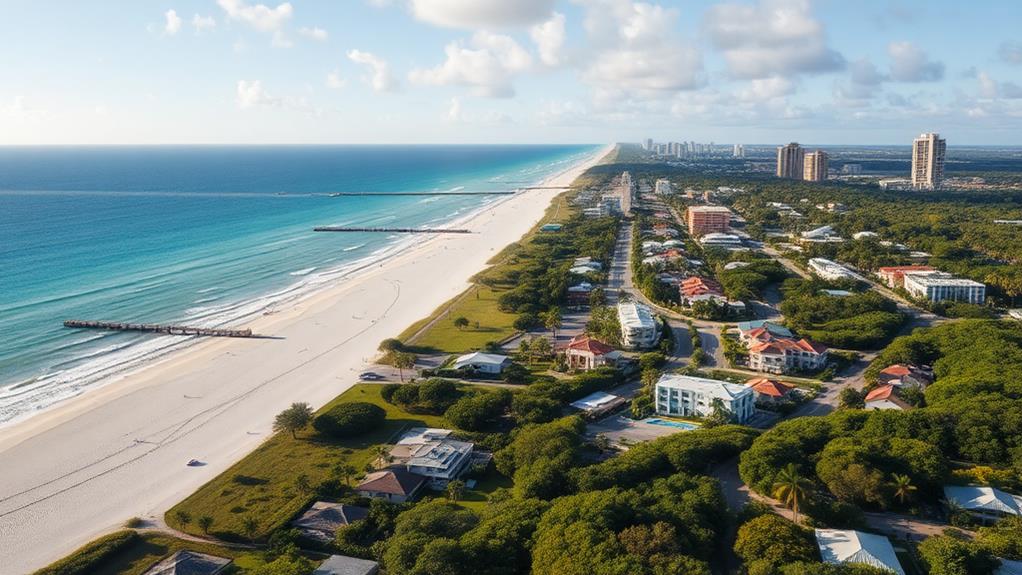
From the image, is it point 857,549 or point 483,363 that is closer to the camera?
point 857,549

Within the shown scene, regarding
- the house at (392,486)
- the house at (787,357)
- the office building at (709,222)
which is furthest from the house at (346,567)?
the office building at (709,222)

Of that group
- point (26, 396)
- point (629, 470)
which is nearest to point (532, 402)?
point (629, 470)

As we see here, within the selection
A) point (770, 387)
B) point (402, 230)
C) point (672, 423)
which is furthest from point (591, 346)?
point (402, 230)

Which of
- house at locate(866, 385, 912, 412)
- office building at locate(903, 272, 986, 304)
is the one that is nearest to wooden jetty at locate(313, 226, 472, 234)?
office building at locate(903, 272, 986, 304)

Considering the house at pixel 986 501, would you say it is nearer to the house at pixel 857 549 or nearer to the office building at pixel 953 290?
the house at pixel 857 549

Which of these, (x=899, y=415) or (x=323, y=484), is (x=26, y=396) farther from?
(x=899, y=415)

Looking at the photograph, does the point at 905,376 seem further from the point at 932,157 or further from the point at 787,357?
the point at 932,157

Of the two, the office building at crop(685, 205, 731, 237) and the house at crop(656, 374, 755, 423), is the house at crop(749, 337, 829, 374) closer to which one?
the house at crop(656, 374, 755, 423)
